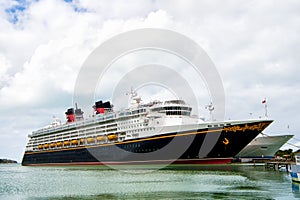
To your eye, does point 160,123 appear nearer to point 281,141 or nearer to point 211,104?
point 211,104

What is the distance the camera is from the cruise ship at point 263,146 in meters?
48.6

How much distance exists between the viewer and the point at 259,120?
39531mm

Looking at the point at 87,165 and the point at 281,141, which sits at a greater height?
the point at 281,141

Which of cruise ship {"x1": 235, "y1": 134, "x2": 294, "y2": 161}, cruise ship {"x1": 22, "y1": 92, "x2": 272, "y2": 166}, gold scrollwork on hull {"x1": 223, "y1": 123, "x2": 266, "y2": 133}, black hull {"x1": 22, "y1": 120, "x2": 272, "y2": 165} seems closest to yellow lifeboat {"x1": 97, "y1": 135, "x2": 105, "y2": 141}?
cruise ship {"x1": 22, "y1": 92, "x2": 272, "y2": 166}

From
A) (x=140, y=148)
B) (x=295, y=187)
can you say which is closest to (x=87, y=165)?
(x=140, y=148)

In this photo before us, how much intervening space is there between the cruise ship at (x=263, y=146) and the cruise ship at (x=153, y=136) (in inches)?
376

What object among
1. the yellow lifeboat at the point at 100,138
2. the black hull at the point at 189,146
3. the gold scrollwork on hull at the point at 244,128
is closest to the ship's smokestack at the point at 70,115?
the yellow lifeboat at the point at 100,138

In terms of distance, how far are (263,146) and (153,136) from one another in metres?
17.4

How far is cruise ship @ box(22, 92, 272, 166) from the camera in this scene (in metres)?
40.1

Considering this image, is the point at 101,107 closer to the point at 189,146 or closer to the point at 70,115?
the point at 70,115

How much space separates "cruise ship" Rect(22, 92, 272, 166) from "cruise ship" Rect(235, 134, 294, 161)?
955cm

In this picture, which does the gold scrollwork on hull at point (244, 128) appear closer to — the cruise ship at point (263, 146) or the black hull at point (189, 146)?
the black hull at point (189, 146)

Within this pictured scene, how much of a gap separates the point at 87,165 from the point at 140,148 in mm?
16484

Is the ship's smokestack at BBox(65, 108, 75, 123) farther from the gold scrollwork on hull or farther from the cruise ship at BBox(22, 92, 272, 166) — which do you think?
the gold scrollwork on hull
